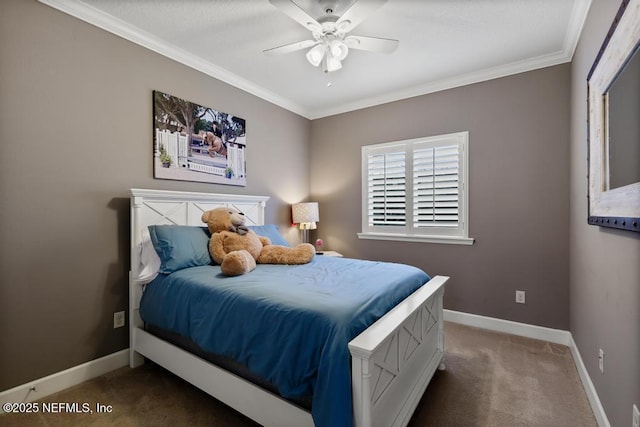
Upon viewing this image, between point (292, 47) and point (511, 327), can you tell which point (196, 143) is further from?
point (511, 327)

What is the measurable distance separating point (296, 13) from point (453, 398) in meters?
2.65

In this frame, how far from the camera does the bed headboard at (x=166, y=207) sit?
2273 millimetres

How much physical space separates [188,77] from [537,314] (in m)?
4.03

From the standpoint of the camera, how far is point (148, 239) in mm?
2322

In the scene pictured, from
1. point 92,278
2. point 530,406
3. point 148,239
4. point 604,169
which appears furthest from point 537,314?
point 92,278

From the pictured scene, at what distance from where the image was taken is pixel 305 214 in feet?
12.7

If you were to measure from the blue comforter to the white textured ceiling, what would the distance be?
1.79m

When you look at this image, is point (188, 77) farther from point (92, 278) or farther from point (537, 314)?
point (537, 314)

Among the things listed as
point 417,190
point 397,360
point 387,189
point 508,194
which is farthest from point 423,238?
point 397,360

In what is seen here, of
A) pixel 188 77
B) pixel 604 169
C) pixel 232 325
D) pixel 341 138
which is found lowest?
pixel 232 325

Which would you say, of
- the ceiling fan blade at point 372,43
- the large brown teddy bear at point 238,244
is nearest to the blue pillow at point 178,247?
the large brown teddy bear at point 238,244

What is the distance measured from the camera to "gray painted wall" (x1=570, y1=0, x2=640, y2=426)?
1.27 metres

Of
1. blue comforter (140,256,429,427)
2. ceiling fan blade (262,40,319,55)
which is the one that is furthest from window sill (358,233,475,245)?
ceiling fan blade (262,40,319,55)

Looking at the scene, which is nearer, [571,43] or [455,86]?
[571,43]
